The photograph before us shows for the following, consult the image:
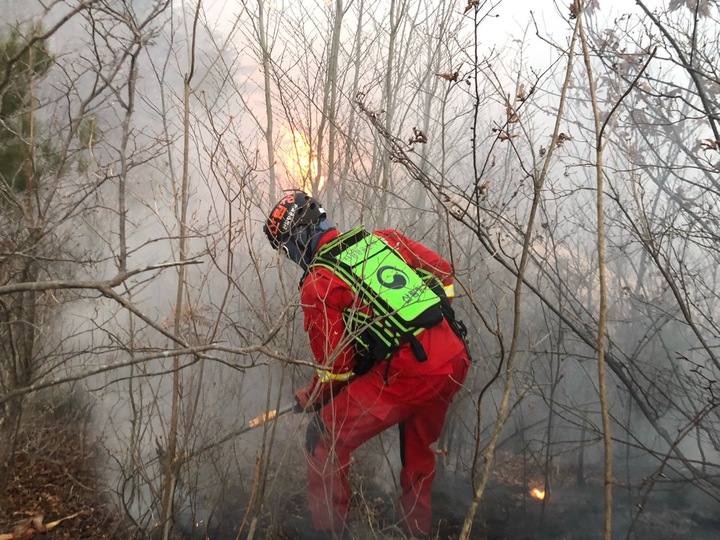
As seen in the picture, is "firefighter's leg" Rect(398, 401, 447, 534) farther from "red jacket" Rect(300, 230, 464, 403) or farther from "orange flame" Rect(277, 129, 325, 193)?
"orange flame" Rect(277, 129, 325, 193)

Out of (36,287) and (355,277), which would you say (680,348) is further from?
(36,287)

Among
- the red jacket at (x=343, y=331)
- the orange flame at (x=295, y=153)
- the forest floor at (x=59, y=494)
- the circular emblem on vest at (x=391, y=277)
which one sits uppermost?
the orange flame at (x=295, y=153)

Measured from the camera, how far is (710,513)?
423cm

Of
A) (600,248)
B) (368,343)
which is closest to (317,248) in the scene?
(368,343)

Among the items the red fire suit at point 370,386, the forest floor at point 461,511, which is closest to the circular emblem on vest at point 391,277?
the red fire suit at point 370,386

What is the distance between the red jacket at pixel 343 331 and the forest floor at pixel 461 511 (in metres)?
1.07

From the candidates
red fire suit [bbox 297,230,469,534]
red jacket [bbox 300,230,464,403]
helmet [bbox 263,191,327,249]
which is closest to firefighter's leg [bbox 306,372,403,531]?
red fire suit [bbox 297,230,469,534]

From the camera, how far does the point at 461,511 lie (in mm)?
4258

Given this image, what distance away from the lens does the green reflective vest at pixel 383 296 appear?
2.98 meters

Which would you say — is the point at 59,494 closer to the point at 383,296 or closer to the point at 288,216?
the point at 288,216

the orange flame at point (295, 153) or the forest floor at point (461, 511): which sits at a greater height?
the orange flame at point (295, 153)

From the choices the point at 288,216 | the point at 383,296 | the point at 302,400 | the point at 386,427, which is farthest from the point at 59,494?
the point at 383,296

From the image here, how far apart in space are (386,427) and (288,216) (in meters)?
1.56

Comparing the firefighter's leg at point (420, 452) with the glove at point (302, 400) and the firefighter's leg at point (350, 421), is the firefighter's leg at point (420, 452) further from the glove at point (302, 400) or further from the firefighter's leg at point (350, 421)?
the glove at point (302, 400)
